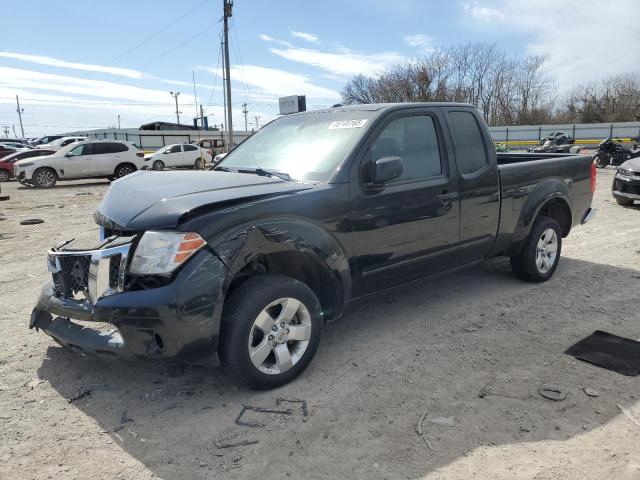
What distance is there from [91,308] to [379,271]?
2.04 m

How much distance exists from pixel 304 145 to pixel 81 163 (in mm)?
17568

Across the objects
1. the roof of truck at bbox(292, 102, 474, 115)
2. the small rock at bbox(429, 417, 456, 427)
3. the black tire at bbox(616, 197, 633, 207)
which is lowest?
the small rock at bbox(429, 417, 456, 427)

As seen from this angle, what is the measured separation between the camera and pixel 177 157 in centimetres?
2686

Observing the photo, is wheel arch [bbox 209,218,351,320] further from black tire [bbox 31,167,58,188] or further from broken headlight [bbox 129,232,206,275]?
black tire [bbox 31,167,58,188]

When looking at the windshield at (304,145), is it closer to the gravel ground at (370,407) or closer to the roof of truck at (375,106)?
the roof of truck at (375,106)

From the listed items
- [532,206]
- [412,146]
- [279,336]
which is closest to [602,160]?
[532,206]

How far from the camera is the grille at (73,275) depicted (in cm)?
301

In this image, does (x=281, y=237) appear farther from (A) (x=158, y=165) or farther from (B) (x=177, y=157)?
(B) (x=177, y=157)

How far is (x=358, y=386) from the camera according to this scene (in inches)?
128

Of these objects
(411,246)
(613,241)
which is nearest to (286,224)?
(411,246)

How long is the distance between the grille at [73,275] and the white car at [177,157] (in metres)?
23.4

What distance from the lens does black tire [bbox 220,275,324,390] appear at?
2.92 m

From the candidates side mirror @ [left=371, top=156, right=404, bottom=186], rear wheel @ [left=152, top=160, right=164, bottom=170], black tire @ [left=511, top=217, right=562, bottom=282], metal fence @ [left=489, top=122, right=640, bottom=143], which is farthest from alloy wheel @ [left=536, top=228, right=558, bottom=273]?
metal fence @ [left=489, top=122, right=640, bottom=143]

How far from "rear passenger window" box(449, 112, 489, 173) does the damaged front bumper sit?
2558mm
